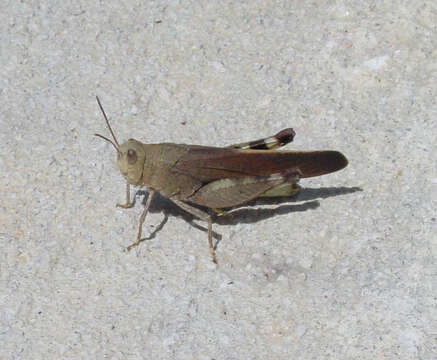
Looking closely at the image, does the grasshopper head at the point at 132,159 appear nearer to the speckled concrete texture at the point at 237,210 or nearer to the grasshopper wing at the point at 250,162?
the grasshopper wing at the point at 250,162

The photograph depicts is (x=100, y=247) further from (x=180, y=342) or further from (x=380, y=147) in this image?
(x=380, y=147)

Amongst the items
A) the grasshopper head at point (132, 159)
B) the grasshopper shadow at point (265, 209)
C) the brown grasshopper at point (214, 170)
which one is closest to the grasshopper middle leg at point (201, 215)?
the brown grasshopper at point (214, 170)

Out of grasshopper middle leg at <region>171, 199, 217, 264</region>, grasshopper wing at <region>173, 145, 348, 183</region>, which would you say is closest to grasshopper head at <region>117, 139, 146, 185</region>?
grasshopper wing at <region>173, 145, 348, 183</region>

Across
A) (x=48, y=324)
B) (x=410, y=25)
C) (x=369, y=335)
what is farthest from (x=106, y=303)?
(x=410, y=25)

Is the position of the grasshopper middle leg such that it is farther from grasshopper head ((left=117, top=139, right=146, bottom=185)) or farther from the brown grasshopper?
grasshopper head ((left=117, top=139, right=146, bottom=185))

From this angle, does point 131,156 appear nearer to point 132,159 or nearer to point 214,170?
point 132,159

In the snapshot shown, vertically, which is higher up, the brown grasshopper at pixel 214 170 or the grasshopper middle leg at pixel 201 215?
the brown grasshopper at pixel 214 170

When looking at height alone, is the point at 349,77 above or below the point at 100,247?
above
